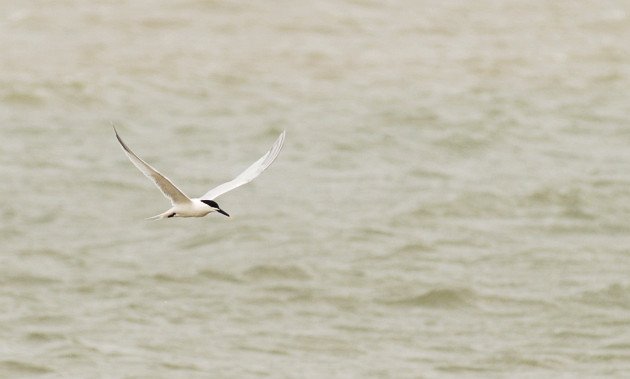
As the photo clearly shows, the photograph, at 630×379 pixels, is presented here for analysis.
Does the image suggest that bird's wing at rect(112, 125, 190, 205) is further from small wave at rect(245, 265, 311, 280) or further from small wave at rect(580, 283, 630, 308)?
small wave at rect(580, 283, 630, 308)

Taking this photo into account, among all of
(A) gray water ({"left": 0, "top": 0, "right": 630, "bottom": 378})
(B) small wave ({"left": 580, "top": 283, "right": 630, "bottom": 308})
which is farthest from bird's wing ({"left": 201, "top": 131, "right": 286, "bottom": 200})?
(B) small wave ({"left": 580, "top": 283, "right": 630, "bottom": 308})

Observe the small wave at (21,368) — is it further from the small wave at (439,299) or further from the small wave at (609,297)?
the small wave at (609,297)

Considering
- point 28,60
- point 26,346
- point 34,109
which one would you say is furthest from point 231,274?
point 28,60

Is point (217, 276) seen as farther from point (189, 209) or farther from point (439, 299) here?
point (189, 209)

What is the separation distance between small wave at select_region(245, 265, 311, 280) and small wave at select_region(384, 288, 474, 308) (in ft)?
3.95

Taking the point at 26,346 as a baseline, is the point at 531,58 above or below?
above

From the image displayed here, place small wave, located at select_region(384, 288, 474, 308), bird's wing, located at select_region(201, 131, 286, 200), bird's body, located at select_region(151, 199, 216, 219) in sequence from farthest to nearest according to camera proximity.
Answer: small wave, located at select_region(384, 288, 474, 308)
bird's wing, located at select_region(201, 131, 286, 200)
bird's body, located at select_region(151, 199, 216, 219)

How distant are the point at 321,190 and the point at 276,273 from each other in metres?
2.41

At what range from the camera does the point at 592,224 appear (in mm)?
18922

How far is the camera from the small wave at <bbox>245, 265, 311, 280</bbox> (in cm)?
1730

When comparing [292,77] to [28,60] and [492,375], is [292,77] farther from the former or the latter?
[492,375]

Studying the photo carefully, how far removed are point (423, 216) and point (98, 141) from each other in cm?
491

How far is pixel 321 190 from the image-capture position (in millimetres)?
19516

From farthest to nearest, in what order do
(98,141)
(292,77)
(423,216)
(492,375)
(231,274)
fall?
(292,77), (98,141), (423,216), (231,274), (492,375)
